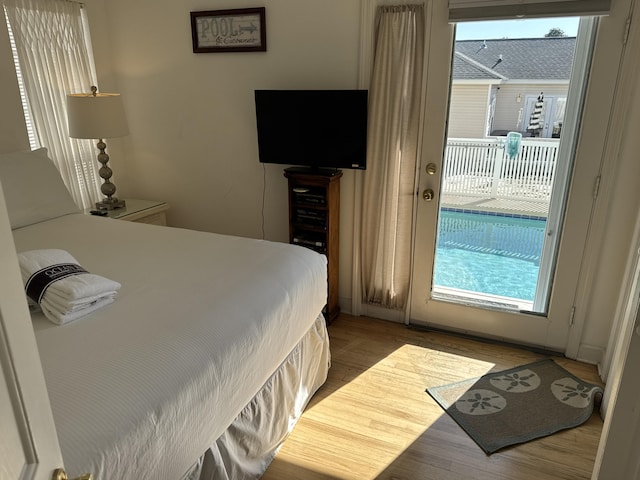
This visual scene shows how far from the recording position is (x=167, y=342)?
1517 millimetres

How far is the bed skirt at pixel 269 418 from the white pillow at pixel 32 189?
1783 millimetres

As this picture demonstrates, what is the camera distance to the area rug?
221cm

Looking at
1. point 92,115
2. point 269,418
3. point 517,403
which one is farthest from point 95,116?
point 517,403

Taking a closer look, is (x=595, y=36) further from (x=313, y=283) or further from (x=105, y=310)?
(x=105, y=310)

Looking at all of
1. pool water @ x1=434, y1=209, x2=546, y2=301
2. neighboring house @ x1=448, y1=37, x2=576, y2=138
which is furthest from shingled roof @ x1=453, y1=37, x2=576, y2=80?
pool water @ x1=434, y1=209, x2=546, y2=301

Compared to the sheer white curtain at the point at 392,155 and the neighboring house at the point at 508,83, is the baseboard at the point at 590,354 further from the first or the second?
the neighboring house at the point at 508,83

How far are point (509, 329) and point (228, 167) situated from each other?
2.29 meters

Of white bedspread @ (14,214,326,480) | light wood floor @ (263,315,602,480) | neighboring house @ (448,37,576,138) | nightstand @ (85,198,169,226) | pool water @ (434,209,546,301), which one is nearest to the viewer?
white bedspread @ (14,214,326,480)

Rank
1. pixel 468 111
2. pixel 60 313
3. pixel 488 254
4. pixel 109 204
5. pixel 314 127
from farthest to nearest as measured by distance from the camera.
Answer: pixel 109 204 < pixel 488 254 < pixel 314 127 < pixel 468 111 < pixel 60 313

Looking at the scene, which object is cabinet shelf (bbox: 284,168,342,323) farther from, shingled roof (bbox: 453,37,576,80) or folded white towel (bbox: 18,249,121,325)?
folded white towel (bbox: 18,249,121,325)

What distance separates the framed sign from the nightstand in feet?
3.97

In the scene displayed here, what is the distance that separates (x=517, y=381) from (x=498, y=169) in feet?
4.07

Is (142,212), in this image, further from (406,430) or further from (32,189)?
(406,430)

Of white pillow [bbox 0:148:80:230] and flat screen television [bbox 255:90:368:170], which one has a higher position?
flat screen television [bbox 255:90:368:170]
